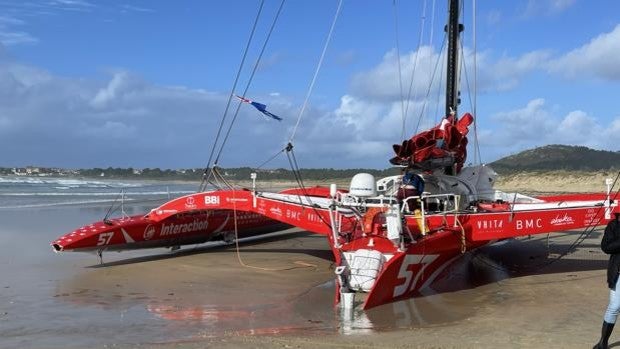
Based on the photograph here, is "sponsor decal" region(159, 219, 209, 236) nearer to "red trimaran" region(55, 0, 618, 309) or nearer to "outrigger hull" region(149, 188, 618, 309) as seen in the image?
"red trimaran" region(55, 0, 618, 309)

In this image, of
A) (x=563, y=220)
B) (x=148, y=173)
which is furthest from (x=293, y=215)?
(x=148, y=173)

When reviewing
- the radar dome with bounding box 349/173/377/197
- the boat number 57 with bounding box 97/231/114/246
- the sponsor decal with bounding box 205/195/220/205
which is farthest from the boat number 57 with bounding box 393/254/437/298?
the boat number 57 with bounding box 97/231/114/246

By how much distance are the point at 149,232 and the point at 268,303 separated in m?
5.03

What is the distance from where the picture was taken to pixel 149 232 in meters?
13.0

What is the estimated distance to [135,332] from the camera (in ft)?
22.9

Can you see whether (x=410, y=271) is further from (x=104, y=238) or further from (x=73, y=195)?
(x=73, y=195)

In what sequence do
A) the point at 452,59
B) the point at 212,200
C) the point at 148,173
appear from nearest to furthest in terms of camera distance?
the point at 212,200 → the point at 452,59 → the point at 148,173

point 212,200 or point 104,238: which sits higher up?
point 212,200

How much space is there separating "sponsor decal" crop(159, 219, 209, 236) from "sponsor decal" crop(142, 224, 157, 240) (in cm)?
27

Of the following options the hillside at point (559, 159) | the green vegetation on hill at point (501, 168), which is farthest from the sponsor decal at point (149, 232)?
the hillside at point (559, 159)

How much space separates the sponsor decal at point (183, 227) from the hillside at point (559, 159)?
5126cm

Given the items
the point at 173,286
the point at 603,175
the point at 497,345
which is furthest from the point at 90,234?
the point at 603,175

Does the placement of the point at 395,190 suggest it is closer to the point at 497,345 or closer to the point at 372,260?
the point at 372,260

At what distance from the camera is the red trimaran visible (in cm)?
856
